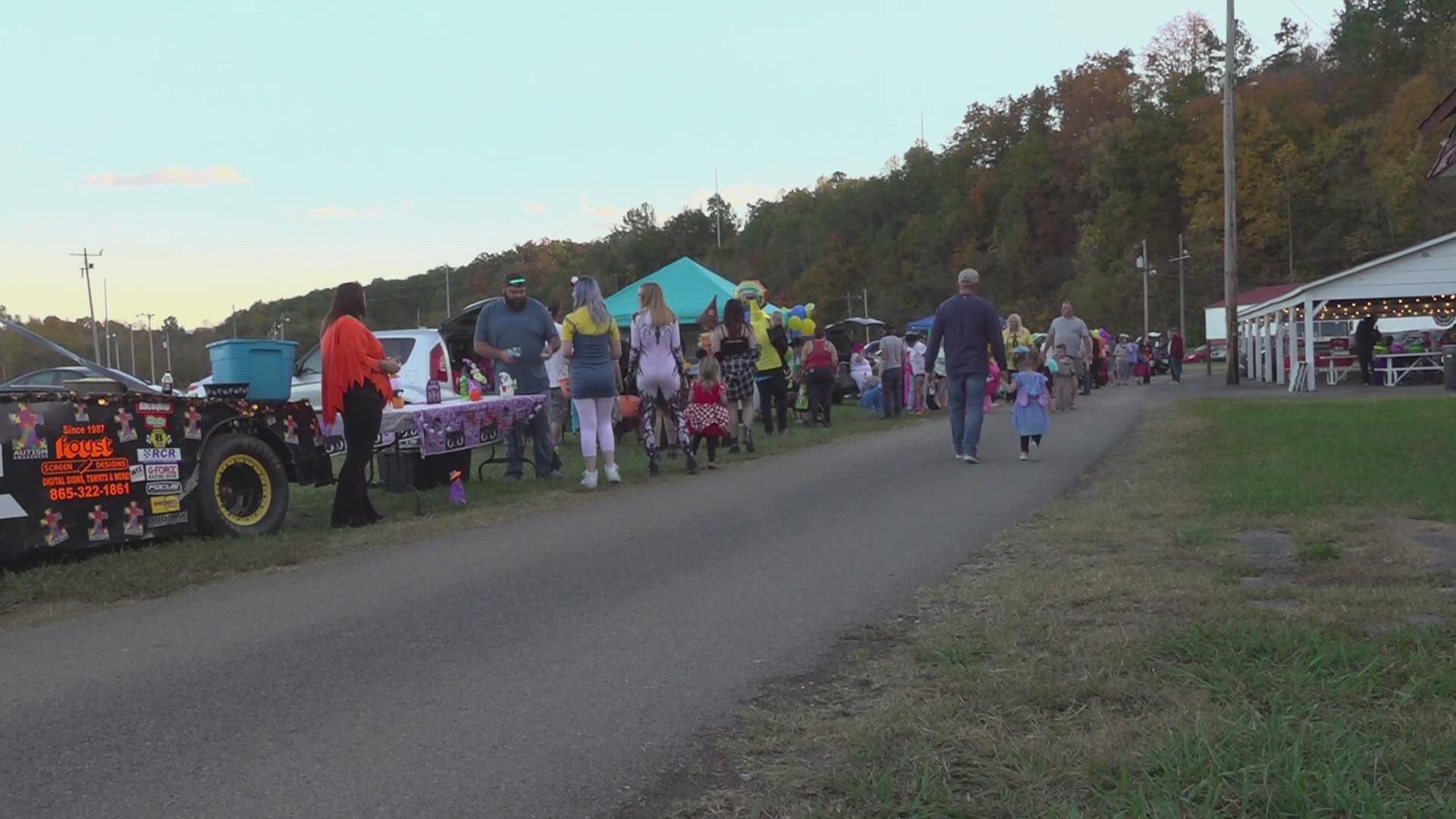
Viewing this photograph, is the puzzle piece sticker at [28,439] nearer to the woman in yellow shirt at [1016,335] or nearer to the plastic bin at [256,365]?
the plastic bin at [256,365]

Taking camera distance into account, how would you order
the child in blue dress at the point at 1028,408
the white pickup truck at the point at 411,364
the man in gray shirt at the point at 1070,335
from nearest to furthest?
1. the child in blue dress at the point at 1028,408
2. the white pickup truck at the point at 411,364
3. the man in gray shirt at the point at 1070,335

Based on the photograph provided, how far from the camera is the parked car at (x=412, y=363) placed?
14.6 meters

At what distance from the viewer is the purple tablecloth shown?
10109 millimetres

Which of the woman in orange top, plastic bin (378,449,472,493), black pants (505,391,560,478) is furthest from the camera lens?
black pants (505,391,560,478)

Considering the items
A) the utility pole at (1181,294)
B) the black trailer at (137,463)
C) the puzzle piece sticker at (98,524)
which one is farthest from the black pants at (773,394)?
the utility pole at (1181,294)

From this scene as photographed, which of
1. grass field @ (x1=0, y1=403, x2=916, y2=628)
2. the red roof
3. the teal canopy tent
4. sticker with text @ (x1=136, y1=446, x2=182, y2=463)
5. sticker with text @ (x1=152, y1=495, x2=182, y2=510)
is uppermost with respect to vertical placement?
the red roof

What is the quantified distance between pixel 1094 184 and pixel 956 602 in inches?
3946

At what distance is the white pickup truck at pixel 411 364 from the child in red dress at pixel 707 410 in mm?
3306

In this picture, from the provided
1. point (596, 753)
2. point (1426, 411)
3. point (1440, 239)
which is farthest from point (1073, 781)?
point (1440, 239)

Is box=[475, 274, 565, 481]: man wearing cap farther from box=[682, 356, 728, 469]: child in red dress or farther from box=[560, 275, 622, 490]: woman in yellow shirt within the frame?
box=[682, 356, 728, 469]: child in red dress

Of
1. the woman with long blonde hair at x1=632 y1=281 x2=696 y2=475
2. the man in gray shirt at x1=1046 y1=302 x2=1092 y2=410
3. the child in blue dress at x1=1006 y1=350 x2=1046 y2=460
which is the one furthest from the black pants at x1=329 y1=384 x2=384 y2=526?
the man in gray shirt at x1=1046 y1=302 x2=1092 y2=410

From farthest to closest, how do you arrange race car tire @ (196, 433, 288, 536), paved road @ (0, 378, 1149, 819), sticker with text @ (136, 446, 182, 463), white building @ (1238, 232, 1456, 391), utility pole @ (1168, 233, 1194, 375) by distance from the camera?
utility pole @ (1168, 233, 1194, 375) < white building @ (1238, 232, 1456, 391) < race car tire @ (196, 433, 288, 536) < sticker with text @ (136, 446, 182, 463) < paved road @ (0, 378, 1149, 819)

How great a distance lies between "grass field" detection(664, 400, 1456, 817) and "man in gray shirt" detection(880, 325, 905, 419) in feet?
47.5

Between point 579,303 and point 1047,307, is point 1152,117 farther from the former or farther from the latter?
point 579,303
